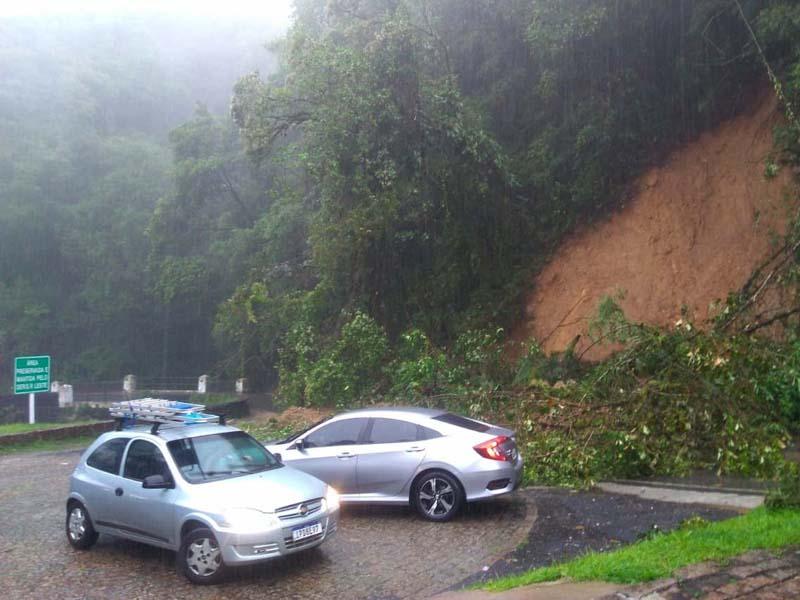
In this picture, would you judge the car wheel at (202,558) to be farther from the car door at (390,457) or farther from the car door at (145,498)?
the car door at (390,457)

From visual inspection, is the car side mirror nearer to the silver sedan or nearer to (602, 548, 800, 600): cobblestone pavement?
the silver sedan

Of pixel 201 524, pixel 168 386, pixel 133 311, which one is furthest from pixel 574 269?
pixel 133 311

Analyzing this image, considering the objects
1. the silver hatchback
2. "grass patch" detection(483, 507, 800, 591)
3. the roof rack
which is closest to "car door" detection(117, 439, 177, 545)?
the silver hatchback

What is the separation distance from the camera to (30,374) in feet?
77.4

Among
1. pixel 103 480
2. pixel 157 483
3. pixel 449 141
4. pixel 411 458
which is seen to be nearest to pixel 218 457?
pixel 157 483

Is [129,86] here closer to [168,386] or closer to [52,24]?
[52,24]

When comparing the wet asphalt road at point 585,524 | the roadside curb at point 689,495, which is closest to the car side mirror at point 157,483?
the wet asphalt road at point 585,524

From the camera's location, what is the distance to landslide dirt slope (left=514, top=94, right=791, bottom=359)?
18328mm

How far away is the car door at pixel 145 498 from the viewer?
8.23 m

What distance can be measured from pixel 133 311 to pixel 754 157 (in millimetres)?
39367

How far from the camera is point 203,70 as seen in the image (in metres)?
74.3

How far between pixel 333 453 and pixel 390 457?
2.69 ft

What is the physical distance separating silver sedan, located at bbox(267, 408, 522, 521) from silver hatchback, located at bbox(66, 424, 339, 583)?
1.55 meters

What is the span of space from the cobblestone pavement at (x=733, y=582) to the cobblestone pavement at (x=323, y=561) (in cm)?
208
